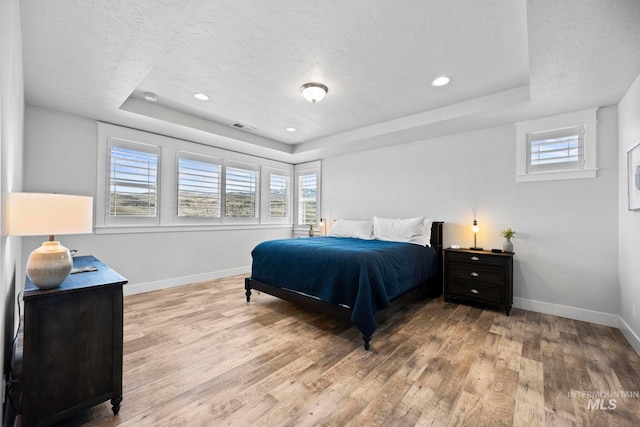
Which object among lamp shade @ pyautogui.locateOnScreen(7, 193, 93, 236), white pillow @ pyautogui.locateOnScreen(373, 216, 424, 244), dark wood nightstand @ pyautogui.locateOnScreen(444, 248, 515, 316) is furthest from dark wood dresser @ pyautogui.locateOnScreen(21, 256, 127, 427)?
dark wood nightstand @ pyautogui.locateOnScreen(444, 248, 515, 316)

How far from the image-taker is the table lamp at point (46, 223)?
1.35 metres

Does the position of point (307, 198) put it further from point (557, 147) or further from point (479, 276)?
point (557, 147)

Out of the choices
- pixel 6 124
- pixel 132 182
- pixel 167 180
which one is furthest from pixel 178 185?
pixel 6 124

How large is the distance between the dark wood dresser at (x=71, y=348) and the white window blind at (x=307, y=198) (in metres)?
4.47

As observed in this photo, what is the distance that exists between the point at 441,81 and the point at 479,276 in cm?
236

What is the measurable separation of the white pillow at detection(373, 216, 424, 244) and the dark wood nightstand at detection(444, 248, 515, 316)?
506 millimetres

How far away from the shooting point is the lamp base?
1.42 m

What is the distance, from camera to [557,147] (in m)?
3.26

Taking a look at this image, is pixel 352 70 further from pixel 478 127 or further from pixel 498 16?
pixel 478 127

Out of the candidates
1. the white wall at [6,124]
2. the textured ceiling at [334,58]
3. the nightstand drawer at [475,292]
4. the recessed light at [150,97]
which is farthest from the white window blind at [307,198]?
the white wall at [6,124]

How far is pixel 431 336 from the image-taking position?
265cm

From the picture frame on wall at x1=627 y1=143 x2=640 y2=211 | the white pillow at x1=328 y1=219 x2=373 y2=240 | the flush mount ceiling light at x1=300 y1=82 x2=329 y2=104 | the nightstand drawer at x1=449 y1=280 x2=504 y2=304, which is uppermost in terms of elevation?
the flush mount ceiling light at x1=300 y1=82 x2=329 y2=104

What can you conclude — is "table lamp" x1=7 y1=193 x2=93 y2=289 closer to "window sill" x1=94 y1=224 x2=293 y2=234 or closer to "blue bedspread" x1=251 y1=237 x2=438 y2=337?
"blue bedspread" x1=251 y1=237 x2=438 y2=337

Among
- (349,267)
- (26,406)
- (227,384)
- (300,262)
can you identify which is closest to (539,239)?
(349,267)
